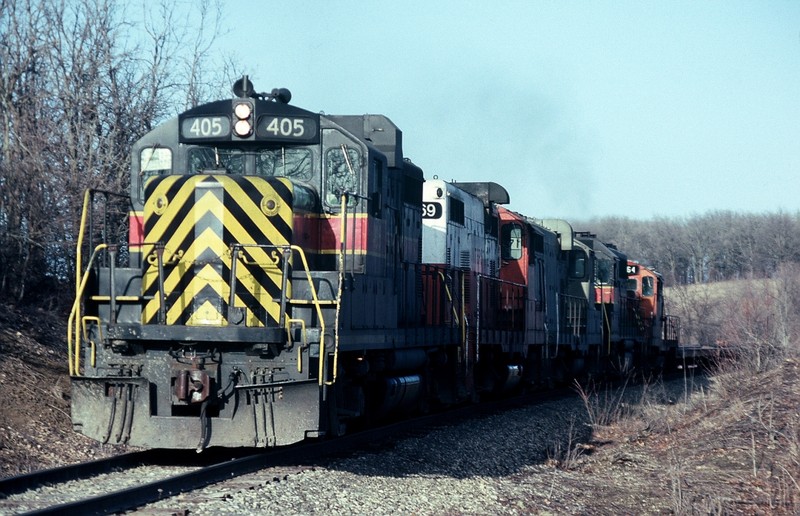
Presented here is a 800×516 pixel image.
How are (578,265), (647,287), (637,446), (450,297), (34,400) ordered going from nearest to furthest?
1. (34,400)
2. (637,446)
3. (450,297)
4. (578,265)
5. (647,287)

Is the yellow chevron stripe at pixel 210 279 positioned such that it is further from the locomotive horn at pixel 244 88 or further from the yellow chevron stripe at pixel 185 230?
the locomotive horn at pixel 244 88

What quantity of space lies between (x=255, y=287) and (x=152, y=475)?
6.24ft

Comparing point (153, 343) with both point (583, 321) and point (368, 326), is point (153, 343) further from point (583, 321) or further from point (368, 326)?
point (583, 321)

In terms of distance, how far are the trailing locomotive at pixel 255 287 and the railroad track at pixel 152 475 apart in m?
0.34

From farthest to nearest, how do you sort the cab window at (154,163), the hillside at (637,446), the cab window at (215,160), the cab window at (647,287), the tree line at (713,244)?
the tree line at (713,244), the cab window at (647,287), the cab window at (154,163), the cab window at (215,160), the hillside at (637,446)

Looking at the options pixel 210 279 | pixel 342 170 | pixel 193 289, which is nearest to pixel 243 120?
pixel 342 170

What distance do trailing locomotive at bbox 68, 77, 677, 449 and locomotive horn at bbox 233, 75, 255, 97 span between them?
0.02m

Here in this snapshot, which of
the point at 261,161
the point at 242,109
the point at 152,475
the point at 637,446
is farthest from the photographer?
the point at 637,446

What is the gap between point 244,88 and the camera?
993 cm

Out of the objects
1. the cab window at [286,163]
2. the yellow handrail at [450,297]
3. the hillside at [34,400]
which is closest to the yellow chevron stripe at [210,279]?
the cab window at [286,163]

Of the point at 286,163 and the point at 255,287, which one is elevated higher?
the point at 286,163

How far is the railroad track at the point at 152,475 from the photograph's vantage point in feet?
23.9

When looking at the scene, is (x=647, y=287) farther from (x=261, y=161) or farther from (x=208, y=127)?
(x=208, y=127)

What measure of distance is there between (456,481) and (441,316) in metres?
4.50
